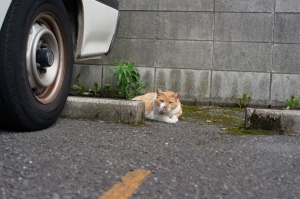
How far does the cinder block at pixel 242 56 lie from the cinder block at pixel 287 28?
0.66 feet

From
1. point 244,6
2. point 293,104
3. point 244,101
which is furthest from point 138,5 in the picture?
point 293,104

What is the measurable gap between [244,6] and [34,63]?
3.26m

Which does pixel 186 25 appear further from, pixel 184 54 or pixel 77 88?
pixel 77 88

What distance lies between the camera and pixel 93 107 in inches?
155

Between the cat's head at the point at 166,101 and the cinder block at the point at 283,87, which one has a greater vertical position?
the cinder block at the point at 283,87

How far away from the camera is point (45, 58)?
3.06 meters

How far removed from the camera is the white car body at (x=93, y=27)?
354 cm

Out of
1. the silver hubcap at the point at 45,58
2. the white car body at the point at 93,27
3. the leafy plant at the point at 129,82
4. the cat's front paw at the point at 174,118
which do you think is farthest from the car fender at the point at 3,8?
the leafy plant at the point at 129,82

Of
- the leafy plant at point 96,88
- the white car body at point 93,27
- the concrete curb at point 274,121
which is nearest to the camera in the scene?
the white car body at point 93,27

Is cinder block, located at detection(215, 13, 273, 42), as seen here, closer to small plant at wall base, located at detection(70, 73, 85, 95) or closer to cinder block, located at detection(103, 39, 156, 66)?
cinder block, located at detection(103, 39, 156, 66)

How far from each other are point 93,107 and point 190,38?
205 centimetres

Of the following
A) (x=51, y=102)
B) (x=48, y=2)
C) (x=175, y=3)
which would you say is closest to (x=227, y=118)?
(x=175, y=3)

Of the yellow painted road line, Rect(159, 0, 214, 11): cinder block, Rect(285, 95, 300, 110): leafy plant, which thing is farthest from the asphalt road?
Rect(159, 0, 214, 11): cinder block

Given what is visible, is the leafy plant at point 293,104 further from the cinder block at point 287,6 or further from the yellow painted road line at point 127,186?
the yellow painted road line at point 127,186
